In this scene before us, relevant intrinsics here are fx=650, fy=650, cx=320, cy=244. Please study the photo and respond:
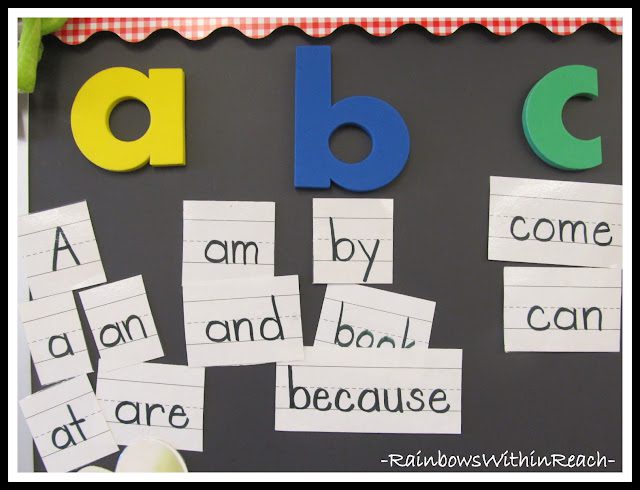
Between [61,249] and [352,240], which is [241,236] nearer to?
[352,240]

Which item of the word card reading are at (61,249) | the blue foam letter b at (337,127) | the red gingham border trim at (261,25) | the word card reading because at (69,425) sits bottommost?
the word card reading because at (69,425)

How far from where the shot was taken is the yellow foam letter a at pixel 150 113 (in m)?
0.96

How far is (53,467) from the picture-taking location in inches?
38.3

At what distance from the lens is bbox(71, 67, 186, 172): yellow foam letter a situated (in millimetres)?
962

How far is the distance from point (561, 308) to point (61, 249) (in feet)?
2.48

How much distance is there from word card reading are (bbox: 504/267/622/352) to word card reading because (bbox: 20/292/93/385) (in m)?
0.64

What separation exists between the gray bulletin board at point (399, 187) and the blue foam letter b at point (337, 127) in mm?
22

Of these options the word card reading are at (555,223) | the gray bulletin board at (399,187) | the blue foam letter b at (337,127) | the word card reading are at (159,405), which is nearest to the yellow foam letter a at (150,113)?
the gray bulletin board at (399,187)

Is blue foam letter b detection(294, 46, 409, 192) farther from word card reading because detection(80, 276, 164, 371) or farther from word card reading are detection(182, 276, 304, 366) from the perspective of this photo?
word card reading because detection(80, 276, 164, 371)

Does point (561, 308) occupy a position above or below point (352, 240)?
below

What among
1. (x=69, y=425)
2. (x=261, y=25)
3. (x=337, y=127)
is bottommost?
(x=69, y=425)

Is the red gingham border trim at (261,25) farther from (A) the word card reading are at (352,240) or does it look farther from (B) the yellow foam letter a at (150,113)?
(A) the word card reading are at (352,240)

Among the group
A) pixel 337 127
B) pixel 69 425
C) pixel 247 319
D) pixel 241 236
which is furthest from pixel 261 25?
pixel 69 425

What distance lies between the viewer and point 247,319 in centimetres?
97
